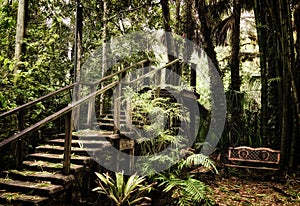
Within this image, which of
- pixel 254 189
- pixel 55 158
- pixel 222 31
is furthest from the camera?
pixel 222 31

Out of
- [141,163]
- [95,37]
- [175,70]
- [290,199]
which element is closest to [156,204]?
[141,163]

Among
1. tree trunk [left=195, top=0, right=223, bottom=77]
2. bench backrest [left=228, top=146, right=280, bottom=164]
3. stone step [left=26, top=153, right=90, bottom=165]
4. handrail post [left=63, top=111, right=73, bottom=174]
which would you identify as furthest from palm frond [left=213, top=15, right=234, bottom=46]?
handrail post [left=63, top=111, right=73, bottom=174]

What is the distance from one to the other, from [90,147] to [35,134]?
2.41 m

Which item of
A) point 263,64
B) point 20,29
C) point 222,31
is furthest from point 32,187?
point 222,31

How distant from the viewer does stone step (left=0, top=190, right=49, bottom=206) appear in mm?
3179

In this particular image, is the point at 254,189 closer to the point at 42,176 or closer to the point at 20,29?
the point at 42,176

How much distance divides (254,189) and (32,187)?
3712mm

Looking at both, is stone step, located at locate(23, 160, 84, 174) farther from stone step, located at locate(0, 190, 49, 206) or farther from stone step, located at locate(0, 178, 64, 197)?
stone step, located at locate(0, 190, 49, 206)

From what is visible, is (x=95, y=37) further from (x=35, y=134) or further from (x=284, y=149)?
(x=284, y=149)

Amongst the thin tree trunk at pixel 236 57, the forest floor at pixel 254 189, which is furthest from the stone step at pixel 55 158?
the thin tree trunk at pixel 236 57

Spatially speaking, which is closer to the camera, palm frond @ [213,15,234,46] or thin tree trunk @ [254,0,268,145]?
thin tree trunk @ [254,0,268,145]

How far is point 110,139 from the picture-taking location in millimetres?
4758

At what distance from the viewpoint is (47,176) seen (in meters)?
3.69

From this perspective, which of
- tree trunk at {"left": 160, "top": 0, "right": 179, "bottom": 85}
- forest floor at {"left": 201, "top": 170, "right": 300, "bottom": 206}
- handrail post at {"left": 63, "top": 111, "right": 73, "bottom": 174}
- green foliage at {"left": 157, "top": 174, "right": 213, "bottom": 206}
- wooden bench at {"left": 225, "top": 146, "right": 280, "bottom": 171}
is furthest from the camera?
tree trunk at {"left": 160, "top": 0, "right": 179, "bottom": 85}
